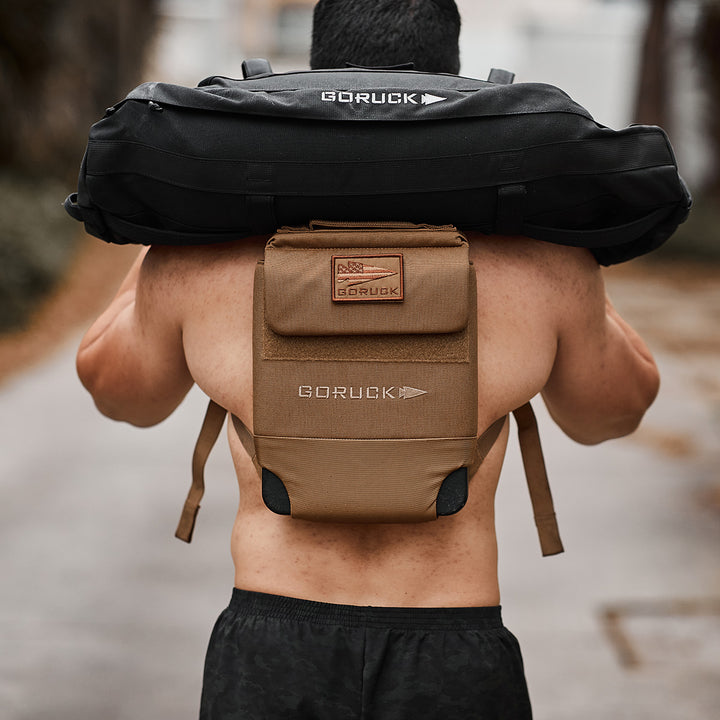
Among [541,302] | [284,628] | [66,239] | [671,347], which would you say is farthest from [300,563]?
[66,239]

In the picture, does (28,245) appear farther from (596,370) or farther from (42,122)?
(596,370)

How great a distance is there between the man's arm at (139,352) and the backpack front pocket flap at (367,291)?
0.24 m

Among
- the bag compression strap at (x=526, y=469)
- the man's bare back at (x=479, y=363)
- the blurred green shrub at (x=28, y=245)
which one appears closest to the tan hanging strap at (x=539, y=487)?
the bag compression strap at (x=526, y=469)

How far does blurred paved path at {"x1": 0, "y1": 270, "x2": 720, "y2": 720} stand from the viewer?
3912 millimetres

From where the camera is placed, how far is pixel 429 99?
4.88 feet

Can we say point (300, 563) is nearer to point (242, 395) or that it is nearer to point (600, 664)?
point (242, 395)

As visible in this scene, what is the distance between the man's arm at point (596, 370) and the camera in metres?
1.66

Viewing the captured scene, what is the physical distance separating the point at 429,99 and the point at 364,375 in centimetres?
41

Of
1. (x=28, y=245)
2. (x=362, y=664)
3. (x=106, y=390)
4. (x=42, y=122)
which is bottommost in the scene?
(x=28, y=245)

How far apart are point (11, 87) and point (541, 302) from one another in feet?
41.0

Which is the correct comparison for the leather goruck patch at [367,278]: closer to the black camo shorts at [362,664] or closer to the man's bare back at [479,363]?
the man's bare back at [479,363]

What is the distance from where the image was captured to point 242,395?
1.61 meters

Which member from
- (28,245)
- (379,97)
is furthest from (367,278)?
(28,245)

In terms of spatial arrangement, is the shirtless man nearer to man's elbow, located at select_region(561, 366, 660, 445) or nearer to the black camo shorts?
the black camo shorts
